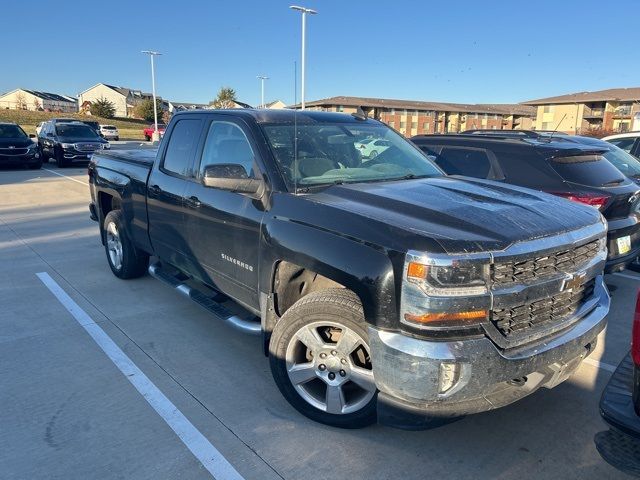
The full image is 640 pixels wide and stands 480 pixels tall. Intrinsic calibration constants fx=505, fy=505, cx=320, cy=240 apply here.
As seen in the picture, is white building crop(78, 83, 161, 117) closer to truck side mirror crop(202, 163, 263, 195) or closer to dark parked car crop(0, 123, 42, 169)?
dark parked car crop(0, 123, 42, 169)

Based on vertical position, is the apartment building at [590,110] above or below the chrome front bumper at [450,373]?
above

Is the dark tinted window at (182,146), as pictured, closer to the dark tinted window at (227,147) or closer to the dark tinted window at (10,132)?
the dark tinted window at (227,147)

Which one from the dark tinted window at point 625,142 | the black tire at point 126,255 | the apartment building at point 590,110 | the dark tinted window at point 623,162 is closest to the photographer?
the black tire at point 126,255

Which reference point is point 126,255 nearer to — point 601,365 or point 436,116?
point 601,365

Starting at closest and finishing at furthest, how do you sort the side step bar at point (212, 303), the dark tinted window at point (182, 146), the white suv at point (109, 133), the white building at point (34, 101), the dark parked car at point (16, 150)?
1. the side step bar at point (212, 303)
2. the dark tinted window at point (182, 146)
3. the dark parked car at point (16, 150)
4. the white suv at point (109, 133)
5. the white building at point (34, 101)

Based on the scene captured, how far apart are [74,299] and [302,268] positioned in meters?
3.32

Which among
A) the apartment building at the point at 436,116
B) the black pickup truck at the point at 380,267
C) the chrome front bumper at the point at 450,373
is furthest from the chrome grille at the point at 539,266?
the apartment building at the point at 436,116

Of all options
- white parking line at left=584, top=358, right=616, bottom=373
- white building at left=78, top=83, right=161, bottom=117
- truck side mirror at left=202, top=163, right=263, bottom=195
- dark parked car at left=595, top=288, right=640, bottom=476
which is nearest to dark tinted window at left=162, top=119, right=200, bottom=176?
truck side mirror at left=202, top=163, right=263, bottom=195

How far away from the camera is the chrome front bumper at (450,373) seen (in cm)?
246

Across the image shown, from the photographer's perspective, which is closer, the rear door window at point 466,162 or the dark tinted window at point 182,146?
the dark tinted window at point 182,146

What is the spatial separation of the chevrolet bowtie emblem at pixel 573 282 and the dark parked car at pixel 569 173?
8.18 ft

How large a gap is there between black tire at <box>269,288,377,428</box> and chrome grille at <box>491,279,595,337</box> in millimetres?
714

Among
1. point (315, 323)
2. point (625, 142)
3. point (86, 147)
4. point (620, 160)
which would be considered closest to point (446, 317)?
point (315, 323)

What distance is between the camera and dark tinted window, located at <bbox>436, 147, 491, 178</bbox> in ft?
20.1
